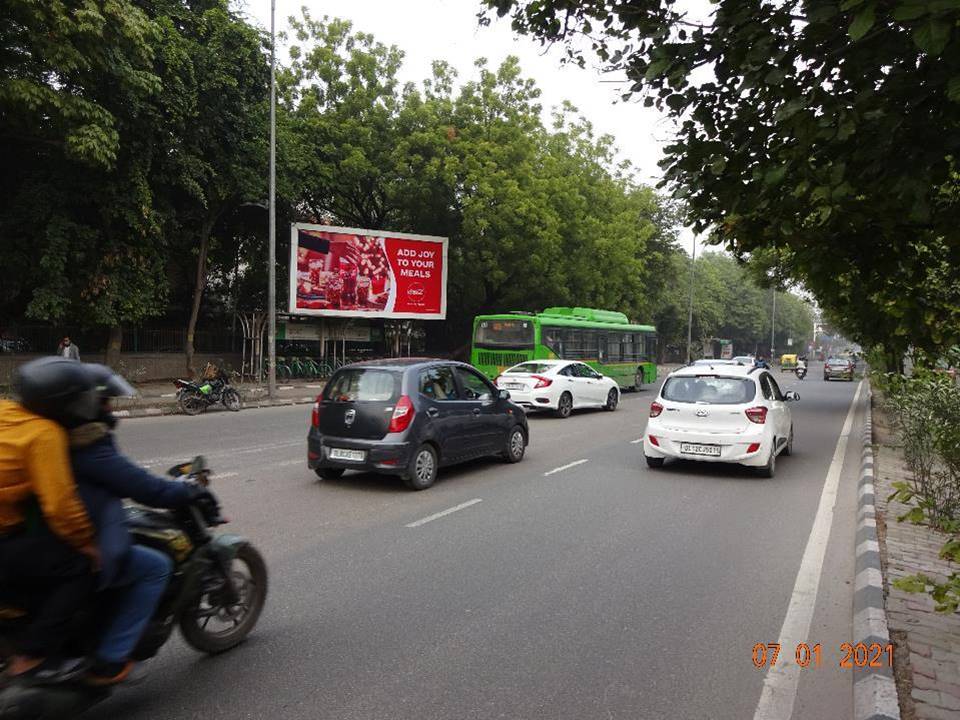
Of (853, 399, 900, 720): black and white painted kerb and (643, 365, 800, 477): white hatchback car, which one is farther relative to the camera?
(643, 365, 800, 477): white hatchback car

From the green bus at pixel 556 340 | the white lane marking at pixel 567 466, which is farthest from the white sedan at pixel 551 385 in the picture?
the white lane marking at pixel 567 466

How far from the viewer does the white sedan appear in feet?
57.8

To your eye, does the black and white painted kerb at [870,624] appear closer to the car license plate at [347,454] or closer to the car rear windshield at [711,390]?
the car rear windshield at [711,390]

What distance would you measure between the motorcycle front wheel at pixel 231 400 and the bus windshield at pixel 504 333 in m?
8.11

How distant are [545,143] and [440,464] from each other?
31.4 meters

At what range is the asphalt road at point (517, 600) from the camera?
3.66 meters

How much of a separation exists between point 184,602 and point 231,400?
53.8 ft

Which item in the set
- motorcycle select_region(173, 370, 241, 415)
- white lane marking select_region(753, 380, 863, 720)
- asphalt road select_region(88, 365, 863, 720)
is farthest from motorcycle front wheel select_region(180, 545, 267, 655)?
motorcycle select_region(173, 370, 241, 415)

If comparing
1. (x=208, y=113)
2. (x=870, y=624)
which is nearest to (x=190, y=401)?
(x=208, y=113)

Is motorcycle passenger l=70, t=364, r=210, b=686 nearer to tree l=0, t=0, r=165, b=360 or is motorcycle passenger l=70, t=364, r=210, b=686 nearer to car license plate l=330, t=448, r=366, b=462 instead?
car license plate l=330, t=448, r=366, b=462

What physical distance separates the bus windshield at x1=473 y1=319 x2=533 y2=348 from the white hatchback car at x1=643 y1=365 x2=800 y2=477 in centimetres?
1239

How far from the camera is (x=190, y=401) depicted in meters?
18.2

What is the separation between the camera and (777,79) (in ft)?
11.3

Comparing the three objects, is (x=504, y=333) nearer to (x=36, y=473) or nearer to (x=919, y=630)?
(x=919, y=630)
